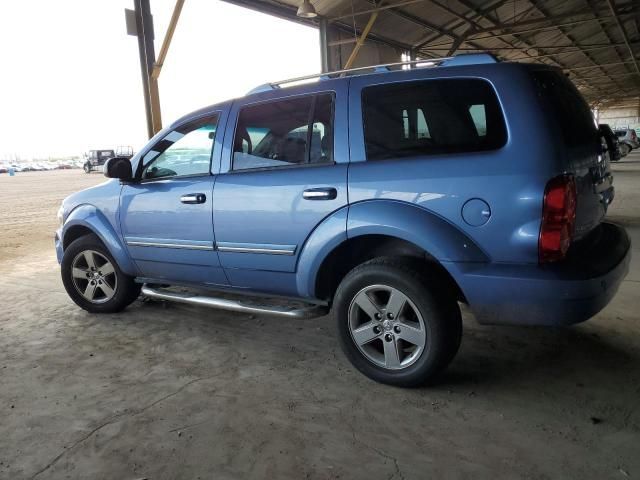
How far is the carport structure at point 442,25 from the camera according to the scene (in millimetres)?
13180

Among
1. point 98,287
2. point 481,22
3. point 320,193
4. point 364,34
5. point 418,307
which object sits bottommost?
point 98,287

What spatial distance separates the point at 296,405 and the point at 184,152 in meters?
2.08

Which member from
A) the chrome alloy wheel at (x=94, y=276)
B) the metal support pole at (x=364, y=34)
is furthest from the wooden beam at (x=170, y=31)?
the chrome alloy wheel at (x=94, y=276)

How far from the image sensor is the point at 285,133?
126 inches

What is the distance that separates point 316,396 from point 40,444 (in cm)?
142

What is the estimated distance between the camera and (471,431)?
2.38 metres

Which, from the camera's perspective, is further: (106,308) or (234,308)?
(106,308)

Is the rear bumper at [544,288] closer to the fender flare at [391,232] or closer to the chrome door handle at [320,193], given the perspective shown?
the fender flare at [391,232]

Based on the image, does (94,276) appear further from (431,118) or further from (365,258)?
(431,118)

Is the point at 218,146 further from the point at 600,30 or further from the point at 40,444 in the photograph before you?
the point at 600,30

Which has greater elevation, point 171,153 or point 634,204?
point 171,153

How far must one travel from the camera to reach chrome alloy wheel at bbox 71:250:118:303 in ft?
13.9

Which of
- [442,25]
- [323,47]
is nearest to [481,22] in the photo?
[442,25]

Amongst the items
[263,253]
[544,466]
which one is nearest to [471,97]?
[263,253]
